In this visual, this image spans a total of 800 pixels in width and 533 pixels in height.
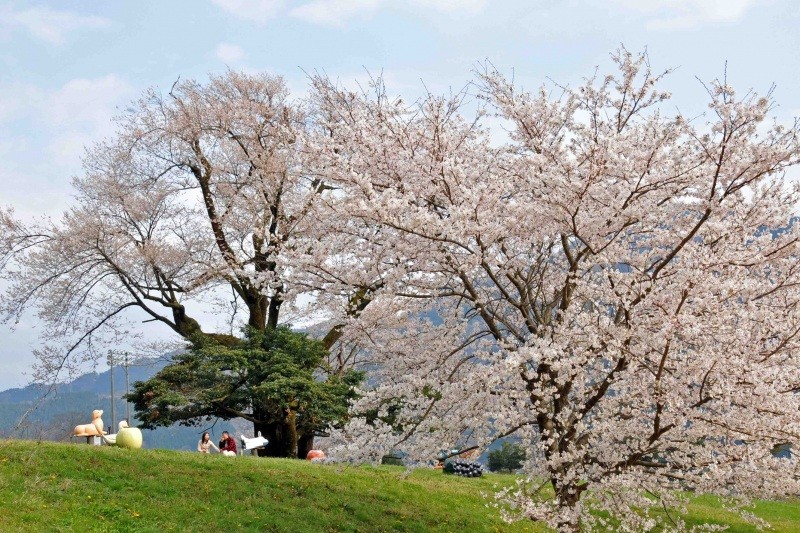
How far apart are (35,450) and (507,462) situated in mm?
23003

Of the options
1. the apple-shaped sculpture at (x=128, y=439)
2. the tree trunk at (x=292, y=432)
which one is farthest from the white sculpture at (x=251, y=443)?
the apple-shaped sculpture at (x=128, y=439)

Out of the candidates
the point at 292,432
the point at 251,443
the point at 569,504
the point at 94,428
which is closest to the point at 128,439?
the point at 94,428

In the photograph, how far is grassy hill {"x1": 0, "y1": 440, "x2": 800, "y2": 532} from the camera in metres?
10.2

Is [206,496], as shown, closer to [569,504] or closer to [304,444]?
[569,504]

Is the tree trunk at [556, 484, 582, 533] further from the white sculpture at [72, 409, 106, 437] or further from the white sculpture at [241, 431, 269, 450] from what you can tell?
the white sculpture at [72, 409, 106, 437]

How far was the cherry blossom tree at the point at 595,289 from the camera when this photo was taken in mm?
8234

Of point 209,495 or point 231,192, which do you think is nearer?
point 209,495

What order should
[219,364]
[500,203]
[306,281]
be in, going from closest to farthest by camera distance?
[500,203] < [306,281] < [219,364]

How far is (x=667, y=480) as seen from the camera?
29.1 ft

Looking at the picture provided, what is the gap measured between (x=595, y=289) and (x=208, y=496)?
21.9 ft

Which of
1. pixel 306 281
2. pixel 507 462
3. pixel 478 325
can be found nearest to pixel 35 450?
pixel 306 281

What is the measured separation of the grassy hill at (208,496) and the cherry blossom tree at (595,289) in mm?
2455

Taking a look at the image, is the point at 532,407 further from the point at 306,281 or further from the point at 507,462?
the point at 507,462

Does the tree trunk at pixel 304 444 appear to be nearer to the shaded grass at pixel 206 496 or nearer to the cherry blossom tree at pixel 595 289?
the shaded grass at pixel 206 496
